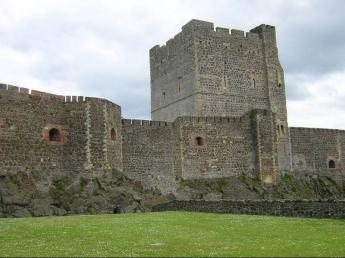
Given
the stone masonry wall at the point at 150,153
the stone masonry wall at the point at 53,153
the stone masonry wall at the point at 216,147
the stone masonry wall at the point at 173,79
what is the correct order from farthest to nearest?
the stone masonry wall at the point at 173,79 → the stone masonry wall at the point at 216,147 → the stone masonry wall at the point at 150,153 → the stone masonry wall at the point at 53,153

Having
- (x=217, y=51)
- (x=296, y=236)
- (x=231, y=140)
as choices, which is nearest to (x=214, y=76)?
(x=217, y=51)

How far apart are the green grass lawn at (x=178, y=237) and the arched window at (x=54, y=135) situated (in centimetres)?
841

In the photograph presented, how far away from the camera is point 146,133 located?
2953cm

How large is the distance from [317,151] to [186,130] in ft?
42.6

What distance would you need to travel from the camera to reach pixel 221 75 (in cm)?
3559

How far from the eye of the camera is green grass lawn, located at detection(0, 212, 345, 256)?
1071cm

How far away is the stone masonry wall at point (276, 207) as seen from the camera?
1698 centimetres

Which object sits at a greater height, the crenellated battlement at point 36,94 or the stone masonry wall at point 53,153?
the crenellated battlement at point 36,94

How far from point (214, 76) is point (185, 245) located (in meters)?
24.7

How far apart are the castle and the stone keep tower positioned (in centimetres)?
7

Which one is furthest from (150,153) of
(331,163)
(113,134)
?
(331,163)

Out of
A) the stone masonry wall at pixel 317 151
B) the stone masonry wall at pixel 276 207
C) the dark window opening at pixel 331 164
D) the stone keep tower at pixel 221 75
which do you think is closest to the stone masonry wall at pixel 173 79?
the stone keep tower at pixel 221 75

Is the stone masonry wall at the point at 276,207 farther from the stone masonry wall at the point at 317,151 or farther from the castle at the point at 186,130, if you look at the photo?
the stone masonry wall at the point at 317,151

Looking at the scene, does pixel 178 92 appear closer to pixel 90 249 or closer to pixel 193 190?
pixel 193 190
